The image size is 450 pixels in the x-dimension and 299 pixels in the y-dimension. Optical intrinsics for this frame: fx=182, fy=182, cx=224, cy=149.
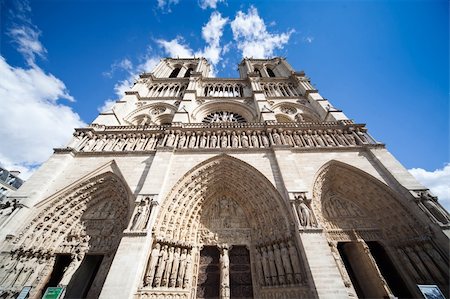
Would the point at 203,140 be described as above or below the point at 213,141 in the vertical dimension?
above

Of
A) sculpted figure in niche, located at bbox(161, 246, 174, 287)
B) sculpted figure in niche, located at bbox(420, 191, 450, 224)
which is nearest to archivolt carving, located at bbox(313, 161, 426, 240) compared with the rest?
sculpted figure in niche, located at bbox(420, 191, 450, 224)

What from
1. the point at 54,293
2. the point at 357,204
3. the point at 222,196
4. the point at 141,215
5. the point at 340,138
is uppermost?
the point at 340,138

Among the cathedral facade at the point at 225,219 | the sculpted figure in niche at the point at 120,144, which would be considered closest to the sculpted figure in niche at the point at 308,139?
the cathedral facade at the point at 225,219

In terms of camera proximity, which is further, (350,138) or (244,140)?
(350,138)

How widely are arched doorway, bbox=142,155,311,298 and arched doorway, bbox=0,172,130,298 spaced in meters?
1.80

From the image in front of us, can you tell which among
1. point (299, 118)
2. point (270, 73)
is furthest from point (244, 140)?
point (270, 73)

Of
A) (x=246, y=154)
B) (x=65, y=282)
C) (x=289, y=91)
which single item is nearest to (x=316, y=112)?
(x=289, y=91)

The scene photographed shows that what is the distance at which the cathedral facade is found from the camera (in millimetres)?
4965

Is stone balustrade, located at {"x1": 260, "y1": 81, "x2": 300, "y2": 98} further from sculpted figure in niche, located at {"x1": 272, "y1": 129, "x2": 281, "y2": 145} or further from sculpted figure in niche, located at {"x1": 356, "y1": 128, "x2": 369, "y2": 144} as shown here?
sculpted figure in niche, located at {"x1": 272, "y1": 129, "x2": 281, "y2": 145}

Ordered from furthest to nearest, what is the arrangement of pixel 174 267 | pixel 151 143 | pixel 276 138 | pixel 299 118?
pixel 299 118 < pixel 151 143 < pixel 276 138 < pixel 174 267

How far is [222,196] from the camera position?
7.48 meters

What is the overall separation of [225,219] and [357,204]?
5044 millimetres

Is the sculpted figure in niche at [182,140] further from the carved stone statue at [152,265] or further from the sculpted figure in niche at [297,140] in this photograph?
the sculpted figure in niche at [297,140]

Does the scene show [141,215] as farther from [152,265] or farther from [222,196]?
[222,196]
